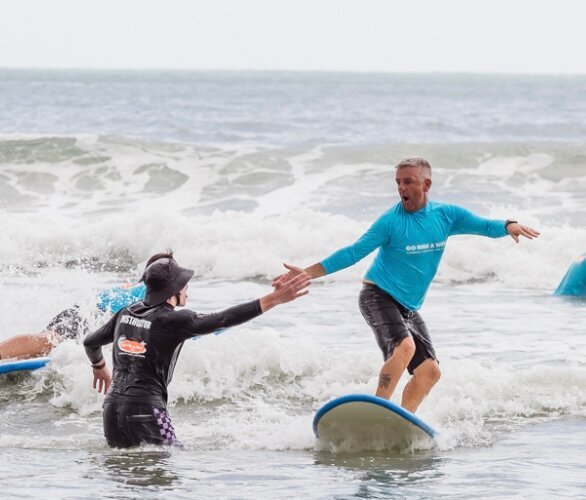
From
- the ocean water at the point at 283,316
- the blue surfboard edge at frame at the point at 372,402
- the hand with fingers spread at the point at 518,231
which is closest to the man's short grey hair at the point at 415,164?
the hand with fingers spread at the point at 518,231

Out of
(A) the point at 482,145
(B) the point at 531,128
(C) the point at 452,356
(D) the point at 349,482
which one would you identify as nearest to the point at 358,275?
(C) the point at 452,356

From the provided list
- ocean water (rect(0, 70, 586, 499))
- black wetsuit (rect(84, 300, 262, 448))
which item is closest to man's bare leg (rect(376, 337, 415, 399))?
ocean water (rect(0, 70, 586, 499))

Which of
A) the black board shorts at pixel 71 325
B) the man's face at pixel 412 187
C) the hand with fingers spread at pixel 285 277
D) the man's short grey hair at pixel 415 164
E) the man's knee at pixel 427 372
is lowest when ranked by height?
the black board shorts at pixel 71 325

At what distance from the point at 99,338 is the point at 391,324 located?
5.81ft

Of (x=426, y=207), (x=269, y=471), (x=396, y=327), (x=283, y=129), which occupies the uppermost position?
(x=283, y=129)

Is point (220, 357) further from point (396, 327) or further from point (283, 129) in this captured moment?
point (283, 129)

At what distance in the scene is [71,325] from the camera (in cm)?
927

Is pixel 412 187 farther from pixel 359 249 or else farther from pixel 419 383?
pixel 419 383

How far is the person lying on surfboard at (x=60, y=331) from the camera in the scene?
8836mm

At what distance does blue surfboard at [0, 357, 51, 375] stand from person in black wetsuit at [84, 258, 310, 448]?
2.68 meters

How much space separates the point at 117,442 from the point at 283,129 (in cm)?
3350

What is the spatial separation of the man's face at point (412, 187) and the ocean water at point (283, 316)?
148 cm

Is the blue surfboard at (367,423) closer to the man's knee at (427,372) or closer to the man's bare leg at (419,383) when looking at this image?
the man's bare leg at (419,383)

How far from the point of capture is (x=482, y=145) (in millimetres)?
27562
